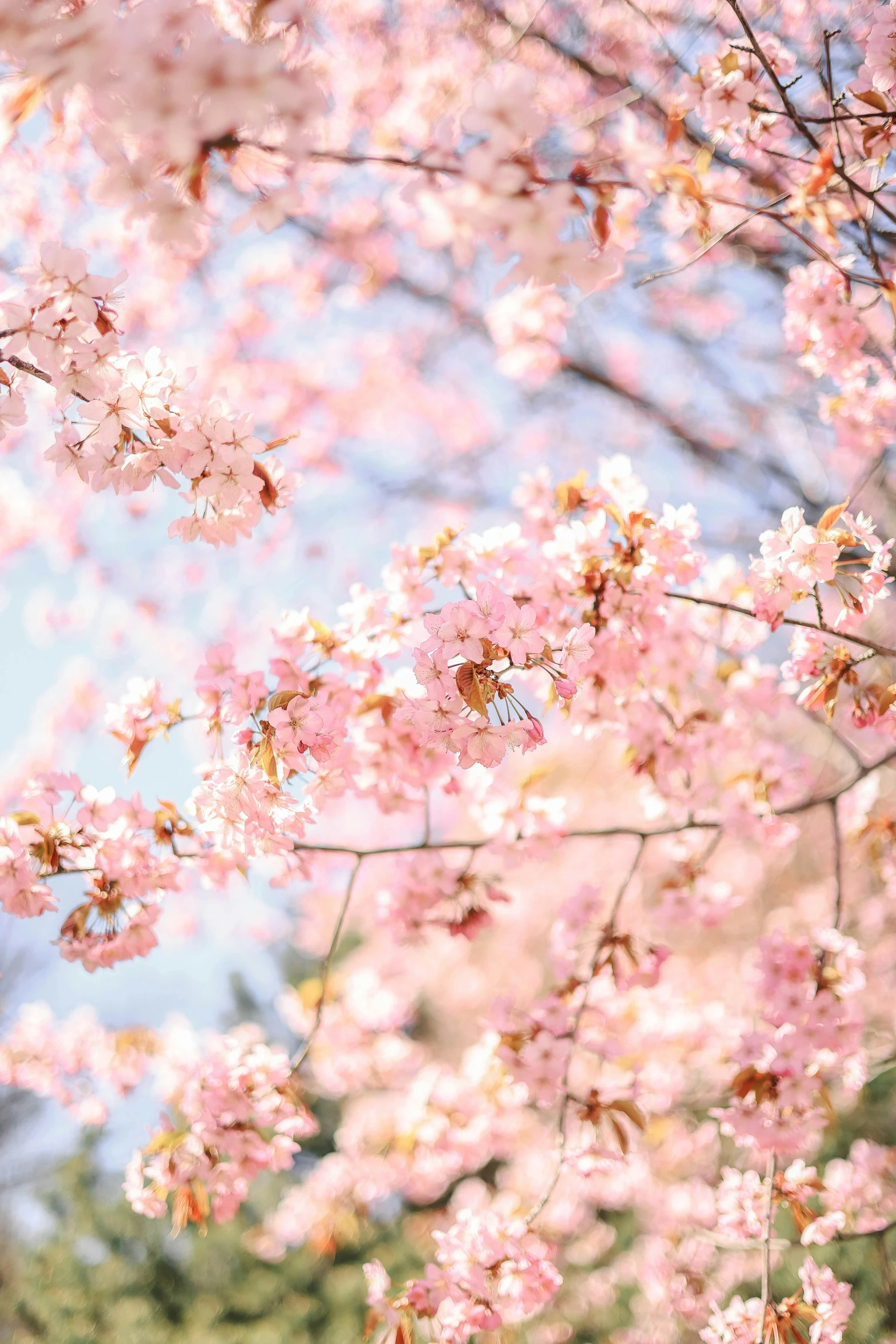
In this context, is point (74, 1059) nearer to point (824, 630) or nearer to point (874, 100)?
point (824, 630)

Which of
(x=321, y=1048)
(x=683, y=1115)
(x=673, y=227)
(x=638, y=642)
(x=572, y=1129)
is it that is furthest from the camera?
(x=572, y=1129)

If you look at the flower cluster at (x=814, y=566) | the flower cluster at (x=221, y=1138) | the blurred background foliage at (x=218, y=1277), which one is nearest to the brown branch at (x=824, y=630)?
the flower cluster at (x=814, y=566)

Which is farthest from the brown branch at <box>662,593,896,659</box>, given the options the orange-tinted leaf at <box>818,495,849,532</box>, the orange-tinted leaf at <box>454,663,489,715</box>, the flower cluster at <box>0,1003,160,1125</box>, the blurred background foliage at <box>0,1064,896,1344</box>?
the blurred background foliage at <box>0,1064,896,1344</box>

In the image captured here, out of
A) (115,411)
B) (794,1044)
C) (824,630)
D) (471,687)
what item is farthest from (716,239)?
(794,1044)

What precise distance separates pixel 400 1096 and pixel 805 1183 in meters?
3.51

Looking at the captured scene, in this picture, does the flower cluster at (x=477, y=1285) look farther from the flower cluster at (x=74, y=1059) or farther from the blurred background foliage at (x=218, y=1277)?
the blurred background foliage at (x=218, y=1277)

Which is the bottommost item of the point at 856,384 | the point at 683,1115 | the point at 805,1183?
the point at 805,1183

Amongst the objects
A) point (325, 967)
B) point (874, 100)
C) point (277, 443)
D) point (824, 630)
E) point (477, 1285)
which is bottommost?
point (477, 1285)

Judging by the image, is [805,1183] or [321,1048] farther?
[321,1048]

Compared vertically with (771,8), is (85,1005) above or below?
below

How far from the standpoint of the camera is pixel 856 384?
2164 millimetres

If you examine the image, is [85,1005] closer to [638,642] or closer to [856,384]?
[638,642]

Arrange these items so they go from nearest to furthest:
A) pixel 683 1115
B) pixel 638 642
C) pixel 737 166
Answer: pixel 638 642, pixel 737 166, pixel 683 1115

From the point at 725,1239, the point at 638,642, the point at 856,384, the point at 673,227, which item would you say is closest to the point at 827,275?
the point at 856,384
